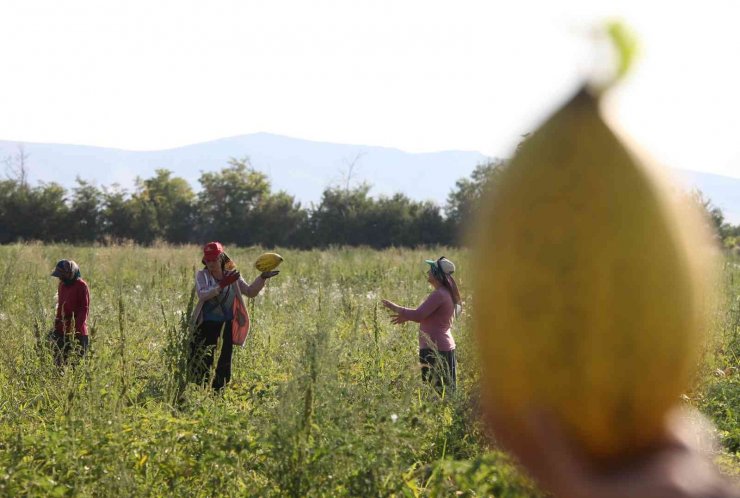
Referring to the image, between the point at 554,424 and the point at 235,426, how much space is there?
3.23m

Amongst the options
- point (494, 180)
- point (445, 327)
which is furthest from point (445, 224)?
point (494, 180)

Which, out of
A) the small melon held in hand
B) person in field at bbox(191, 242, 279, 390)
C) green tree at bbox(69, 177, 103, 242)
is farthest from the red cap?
green tree at bbox(69, 177, 103, 242)

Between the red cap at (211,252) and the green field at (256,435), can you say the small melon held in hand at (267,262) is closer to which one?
the red cap at (211,252)

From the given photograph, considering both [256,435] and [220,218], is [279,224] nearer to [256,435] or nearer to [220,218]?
[220,218]

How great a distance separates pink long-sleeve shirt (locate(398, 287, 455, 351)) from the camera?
21.4 feet

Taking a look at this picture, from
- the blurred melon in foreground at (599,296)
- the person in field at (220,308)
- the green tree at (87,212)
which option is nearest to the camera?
the blurred melon in foreground at (599,296)

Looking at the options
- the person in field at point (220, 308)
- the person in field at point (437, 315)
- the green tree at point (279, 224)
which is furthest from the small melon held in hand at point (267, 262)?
the green tree at point (279, 224)

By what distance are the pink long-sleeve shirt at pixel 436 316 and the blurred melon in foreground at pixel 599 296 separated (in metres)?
5.80

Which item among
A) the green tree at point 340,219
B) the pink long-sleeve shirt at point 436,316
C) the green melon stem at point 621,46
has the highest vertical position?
the green tree at point 340,219

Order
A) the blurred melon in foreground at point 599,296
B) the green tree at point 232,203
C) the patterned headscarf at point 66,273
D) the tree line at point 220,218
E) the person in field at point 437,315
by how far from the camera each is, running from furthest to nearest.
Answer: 1. the green tree at point 232,203
2. the tree line at point 220,218
3. the patterned headscarf at point 66,273
4. the person in field at point 437,315
5. the blurred melon in foreground at point 599,296

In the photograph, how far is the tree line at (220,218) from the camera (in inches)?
1559

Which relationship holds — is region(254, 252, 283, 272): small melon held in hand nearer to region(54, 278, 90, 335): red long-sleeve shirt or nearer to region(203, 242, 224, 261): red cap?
region(203, 242, 224, 261): red cap

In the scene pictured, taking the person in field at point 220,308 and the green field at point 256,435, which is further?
the person in field at point 220,308

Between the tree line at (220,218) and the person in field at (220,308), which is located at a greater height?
the tree line at (220,218)
